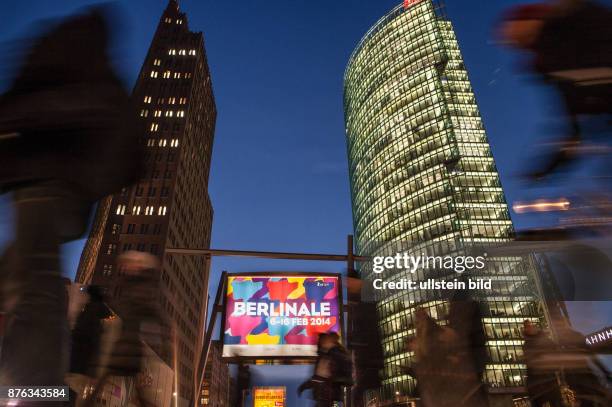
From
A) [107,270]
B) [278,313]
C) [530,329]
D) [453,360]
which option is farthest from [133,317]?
[107,270]

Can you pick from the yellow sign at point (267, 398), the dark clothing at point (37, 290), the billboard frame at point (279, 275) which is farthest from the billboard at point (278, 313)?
the dark clothing at point (37, 290)

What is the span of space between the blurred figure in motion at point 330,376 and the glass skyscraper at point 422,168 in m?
67.3

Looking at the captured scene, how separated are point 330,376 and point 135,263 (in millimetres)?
2664

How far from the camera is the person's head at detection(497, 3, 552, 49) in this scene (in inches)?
106

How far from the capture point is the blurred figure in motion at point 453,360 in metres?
3.35

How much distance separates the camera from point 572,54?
2594 millimetres

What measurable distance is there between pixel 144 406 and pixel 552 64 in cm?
524

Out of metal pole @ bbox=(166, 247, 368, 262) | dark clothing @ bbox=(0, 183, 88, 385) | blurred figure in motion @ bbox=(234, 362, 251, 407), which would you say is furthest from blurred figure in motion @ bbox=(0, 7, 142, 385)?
metal pole @ bbox=(166, 247, 368, 262)

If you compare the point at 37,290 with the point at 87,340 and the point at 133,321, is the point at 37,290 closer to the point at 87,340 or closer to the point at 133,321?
the point at 87,340

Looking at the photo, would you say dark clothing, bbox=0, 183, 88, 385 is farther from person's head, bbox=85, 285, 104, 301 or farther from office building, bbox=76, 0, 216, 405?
office building, bbox=76, 0, 216, 405

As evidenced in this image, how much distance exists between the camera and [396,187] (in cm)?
8762

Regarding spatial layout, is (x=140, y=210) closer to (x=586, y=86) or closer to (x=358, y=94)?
(x=358, y=94)

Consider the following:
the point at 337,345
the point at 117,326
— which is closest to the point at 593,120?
the point at 337,345

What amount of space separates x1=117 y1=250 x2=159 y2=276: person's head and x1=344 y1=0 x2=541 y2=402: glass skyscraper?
68812 millimetres
